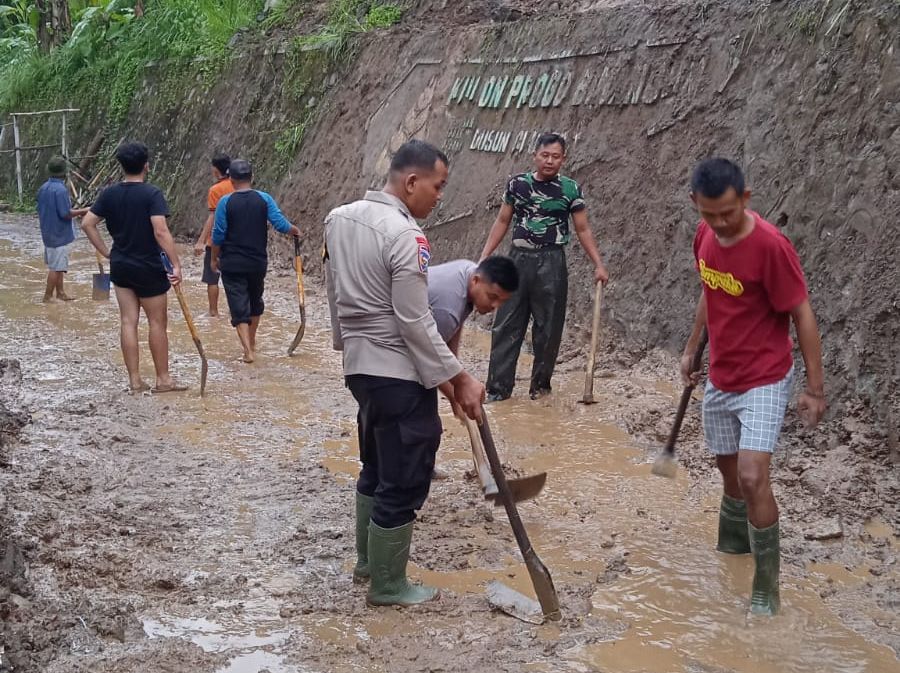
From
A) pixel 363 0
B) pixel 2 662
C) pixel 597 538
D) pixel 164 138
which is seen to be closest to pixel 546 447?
pixel 597 538

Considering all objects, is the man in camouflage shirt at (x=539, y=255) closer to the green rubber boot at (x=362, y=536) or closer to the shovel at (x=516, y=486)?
the shovel at (x=516, y=486)

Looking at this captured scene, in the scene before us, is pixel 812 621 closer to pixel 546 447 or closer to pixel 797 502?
pixel 797 502

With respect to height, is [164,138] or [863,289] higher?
[164,138]

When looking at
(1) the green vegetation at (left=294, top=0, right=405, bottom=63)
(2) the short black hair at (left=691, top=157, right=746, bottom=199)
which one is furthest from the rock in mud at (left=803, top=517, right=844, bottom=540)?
(1) the green vegetation at (left=294, top=0, right=405, bottom=63)

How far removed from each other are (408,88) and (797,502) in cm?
869

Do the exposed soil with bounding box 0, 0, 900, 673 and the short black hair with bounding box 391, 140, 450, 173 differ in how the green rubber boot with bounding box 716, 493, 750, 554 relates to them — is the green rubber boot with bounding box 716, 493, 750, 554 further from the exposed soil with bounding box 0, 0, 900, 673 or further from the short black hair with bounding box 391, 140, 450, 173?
the short black hair with bounding box 391, 140, 450, 173

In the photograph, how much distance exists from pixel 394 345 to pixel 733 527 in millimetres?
1898

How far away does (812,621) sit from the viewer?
13.6 ft

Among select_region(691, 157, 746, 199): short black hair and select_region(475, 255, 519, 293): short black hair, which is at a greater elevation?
select_region(691, 157, 746, 199): short black hair

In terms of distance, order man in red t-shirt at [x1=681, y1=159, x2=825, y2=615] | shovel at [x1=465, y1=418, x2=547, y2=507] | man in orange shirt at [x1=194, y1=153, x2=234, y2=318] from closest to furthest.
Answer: man in red t-shirt at [x1=681, y1=159, x2=825, y2=615]
shovel at [x1=465, y1=418, x2=547, y2=507]
man in orange shirt at [x1=194, y1=153, x2=234, y2=318]

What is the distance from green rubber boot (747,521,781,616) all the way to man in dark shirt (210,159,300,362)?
5.54 meters

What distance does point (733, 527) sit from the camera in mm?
4758

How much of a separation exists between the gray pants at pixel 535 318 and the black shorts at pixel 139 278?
8.31 feet

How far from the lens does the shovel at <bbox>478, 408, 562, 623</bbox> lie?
13.3 feet
